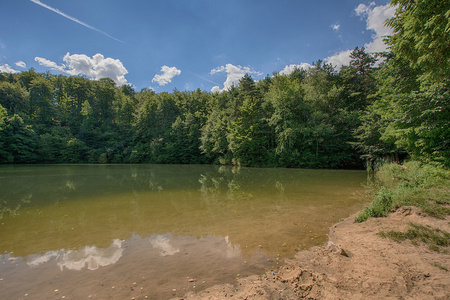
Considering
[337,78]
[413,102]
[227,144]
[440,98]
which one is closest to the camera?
[440,98]

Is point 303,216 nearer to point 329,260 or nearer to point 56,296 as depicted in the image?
point 329,260

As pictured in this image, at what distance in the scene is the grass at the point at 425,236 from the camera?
405 cm

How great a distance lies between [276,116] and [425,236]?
28.0 meters

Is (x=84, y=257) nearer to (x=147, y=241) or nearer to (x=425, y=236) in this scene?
(x=147, y=241)

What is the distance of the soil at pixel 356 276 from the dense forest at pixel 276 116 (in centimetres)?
551

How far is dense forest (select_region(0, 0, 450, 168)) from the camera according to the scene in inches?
376

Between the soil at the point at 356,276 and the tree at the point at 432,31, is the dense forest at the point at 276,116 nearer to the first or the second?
the tree at the point at 432,31

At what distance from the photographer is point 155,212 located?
8.27 m

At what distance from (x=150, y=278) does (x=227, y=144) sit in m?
34.0

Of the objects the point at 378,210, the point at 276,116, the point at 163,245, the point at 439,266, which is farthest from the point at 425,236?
the point at 276,116

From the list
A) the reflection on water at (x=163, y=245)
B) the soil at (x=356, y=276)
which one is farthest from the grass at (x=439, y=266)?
the reflection on water at (x=163, y=245)

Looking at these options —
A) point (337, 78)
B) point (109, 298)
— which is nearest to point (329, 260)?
point (109, 298)

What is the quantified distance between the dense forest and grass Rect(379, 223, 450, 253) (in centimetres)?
484

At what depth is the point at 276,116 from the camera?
103 ft
